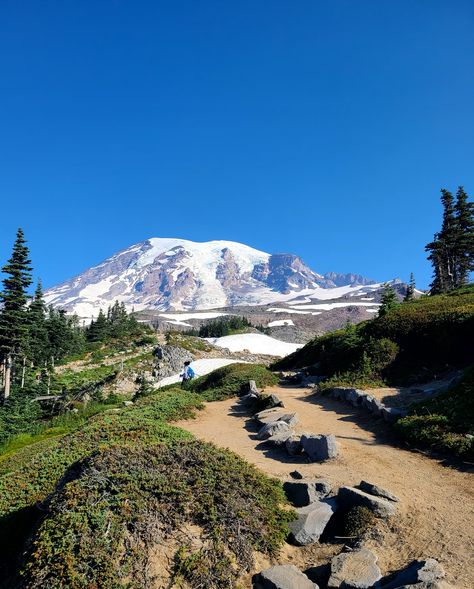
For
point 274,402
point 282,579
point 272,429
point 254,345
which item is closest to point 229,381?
point 274,402

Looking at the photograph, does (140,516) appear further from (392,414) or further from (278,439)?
(392,414)

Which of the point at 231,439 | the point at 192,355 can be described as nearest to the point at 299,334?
the point at 192,355

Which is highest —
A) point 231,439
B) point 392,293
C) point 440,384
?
point 392,293

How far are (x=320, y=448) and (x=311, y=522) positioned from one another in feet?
12.3

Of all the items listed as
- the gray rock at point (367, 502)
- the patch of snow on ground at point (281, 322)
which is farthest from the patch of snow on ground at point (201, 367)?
the patch of snow on ground at point (281, 322)

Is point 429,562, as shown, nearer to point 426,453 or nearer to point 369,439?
point 426,453

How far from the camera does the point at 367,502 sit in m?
7.64

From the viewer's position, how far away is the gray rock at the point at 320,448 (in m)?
10.9

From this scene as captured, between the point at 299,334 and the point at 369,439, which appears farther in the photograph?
the point at 299,334

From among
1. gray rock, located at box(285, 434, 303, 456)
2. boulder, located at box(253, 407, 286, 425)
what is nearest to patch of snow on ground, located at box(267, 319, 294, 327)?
boulder, located at box(253, 407, 286, 425)

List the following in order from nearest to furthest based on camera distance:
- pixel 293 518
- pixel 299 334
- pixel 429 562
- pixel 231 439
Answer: pixel 429 562, pixel 293 518, pixel 231 439, pixel 299 334

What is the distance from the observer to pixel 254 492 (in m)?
7.82

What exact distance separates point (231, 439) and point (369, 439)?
4.59 meters

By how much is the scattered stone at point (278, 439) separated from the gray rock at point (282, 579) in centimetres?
631
